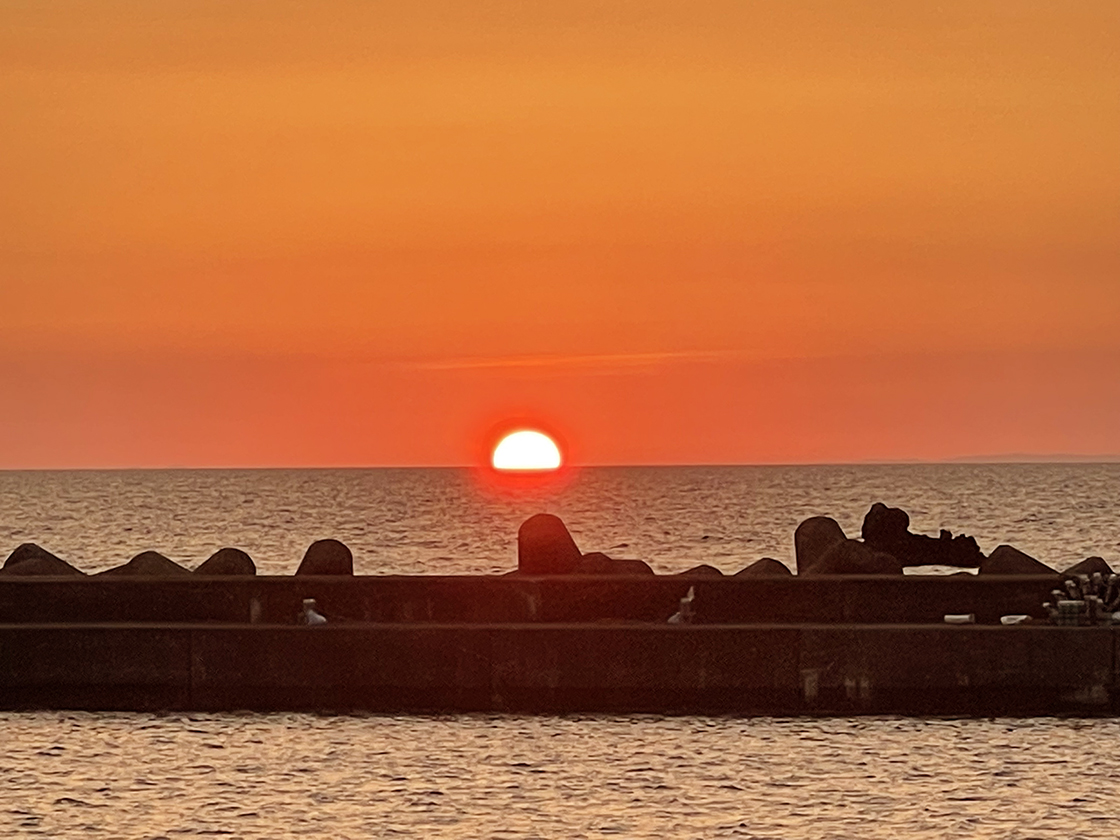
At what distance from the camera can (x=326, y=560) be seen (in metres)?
27.6

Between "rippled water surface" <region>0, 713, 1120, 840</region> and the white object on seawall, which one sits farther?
the white object on seawall

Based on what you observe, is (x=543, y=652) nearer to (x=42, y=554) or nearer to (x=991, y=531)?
(x=42, y=554)

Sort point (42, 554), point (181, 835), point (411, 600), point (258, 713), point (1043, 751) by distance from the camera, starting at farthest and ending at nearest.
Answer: point (42, 554) < point (411, 600) < point (258, 713) < point (1043, 751) < point (181, 835)

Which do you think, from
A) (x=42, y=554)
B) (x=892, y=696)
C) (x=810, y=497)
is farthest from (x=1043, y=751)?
(x=810, y=497)

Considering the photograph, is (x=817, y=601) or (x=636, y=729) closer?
(x=636, y=729)

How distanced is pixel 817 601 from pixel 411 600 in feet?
16.7

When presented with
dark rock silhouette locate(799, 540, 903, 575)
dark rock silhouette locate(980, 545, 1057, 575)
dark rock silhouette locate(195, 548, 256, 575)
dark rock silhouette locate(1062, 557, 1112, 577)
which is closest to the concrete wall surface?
dark rock silhouette locate(1062, 557, 1112, 577)

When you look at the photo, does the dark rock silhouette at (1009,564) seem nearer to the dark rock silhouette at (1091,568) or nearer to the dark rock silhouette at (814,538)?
the dark rock silhouette at (1091,568)

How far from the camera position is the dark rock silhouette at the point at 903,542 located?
3844cm

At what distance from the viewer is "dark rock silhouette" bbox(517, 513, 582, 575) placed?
27.9 metres

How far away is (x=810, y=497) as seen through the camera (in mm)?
133000

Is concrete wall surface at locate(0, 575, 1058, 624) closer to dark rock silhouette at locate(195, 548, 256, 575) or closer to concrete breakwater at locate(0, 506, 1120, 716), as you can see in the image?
concrete breakwater at locate(0, 506, 1120, 716)

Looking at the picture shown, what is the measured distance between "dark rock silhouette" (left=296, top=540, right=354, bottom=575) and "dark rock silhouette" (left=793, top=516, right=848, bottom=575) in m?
7.83

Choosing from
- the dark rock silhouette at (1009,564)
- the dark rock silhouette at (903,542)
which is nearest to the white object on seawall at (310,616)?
the dark rock silhouette at (1009,564)
